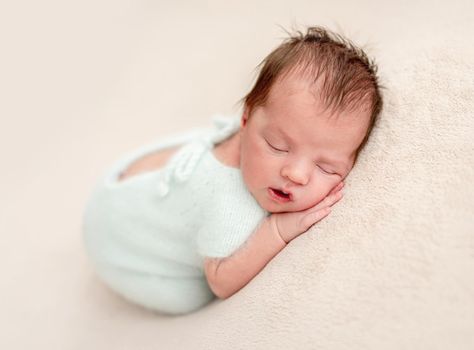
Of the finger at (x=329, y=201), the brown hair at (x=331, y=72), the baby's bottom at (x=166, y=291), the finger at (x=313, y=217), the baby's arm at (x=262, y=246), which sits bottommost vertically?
the baby's bottom at (x=166, y=291)

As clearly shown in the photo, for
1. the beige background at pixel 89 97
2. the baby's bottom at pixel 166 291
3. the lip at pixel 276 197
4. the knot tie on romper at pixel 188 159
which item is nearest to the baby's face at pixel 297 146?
the lip at pixel 276 197

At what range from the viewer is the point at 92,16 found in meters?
1.94

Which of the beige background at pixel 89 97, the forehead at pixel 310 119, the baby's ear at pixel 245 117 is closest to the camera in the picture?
the forehead at pixel 310 119

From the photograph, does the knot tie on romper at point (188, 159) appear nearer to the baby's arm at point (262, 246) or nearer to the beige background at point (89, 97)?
the baby's arm at point (262, 246)

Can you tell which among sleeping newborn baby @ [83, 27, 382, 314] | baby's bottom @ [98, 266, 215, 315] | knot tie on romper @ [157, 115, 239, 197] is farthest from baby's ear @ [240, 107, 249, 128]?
baby's bottom @ [98, 266, 215, 315]

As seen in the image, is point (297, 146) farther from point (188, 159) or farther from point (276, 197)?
point (188, 159)

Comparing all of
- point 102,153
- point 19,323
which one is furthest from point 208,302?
point 102,153

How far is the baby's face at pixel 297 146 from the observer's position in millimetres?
911

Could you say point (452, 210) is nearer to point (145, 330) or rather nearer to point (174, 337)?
point (174, 337)

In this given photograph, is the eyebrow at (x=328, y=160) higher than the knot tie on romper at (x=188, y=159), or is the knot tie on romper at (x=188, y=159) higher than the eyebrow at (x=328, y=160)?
the eyebrow at (x=328, y=160)

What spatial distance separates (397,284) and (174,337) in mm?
463

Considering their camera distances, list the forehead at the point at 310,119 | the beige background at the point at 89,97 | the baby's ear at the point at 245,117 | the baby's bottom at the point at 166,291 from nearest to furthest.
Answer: the forehead at the point at 310,119 → the baby's ear at the point at 245,117 → the baby's bottom at the point at 166,291 → the beige background at the point at 89,97

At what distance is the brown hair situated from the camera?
91 cm

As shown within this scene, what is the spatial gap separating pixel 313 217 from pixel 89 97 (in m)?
1.18
